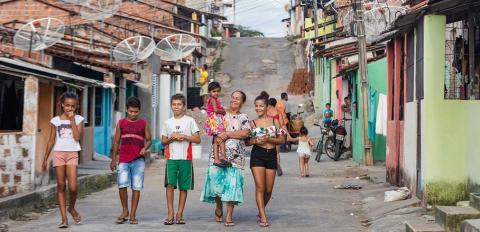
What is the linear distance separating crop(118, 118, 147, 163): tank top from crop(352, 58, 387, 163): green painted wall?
10235 mm

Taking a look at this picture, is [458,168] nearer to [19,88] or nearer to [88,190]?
[88,190]

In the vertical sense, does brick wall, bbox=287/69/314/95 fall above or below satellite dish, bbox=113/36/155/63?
above

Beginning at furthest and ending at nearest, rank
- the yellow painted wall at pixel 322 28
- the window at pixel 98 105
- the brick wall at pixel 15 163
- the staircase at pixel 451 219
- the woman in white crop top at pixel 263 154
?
1. the yellow painted wall at pixel 322 28
2. the window at pixel 98 105
3. the brick wall at pixel 15 163
4. the woman in white crop top at pixel 263 154
5. the staircase at pixel 451 219

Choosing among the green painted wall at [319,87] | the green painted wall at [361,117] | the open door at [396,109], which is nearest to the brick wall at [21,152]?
the open door at [396,109]

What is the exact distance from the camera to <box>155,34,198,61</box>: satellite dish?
76.0 ft

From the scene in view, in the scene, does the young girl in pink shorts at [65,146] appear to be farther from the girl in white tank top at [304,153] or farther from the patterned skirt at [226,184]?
the girl in white tank top at [304,153]

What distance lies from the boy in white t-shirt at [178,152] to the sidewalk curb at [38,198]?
243 centimetres

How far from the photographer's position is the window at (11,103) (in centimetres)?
1403

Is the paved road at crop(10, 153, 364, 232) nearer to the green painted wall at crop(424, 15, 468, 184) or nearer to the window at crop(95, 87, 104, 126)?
the green painted wall at crop(424, 15, 468, 184)

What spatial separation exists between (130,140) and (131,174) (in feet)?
1.52

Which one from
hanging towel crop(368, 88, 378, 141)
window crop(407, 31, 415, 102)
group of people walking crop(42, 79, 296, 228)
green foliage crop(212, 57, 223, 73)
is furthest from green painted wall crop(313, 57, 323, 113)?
group of people walking crop(42, 79, 296, 228)

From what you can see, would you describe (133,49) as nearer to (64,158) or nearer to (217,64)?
(64,158)

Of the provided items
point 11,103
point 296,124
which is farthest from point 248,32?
point 11,103

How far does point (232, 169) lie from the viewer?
9.74 meters
